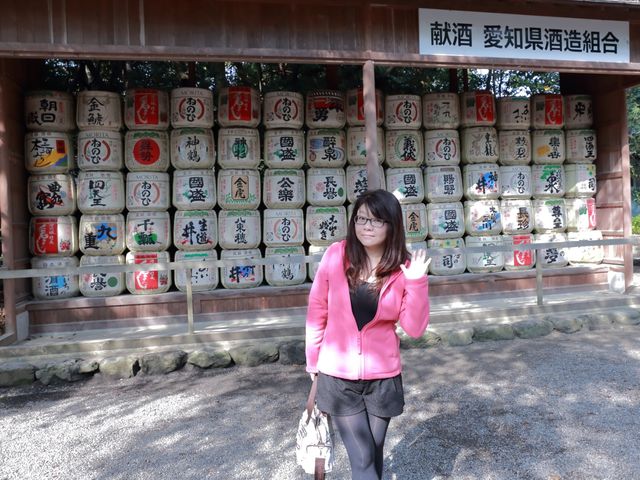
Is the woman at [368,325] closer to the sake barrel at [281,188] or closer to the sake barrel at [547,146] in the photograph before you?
the sake barrel at [281,188]

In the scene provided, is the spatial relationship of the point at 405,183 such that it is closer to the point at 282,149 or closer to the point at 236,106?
the point at 282,149

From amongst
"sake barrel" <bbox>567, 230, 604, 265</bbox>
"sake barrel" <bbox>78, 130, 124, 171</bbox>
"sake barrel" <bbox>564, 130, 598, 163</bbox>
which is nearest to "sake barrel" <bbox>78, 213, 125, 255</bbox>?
"sake barrel" <bbox>78, 130, 124, 171</bbox>

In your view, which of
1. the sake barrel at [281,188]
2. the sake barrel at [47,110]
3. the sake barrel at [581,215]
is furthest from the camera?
the sake barrel at [581,215]

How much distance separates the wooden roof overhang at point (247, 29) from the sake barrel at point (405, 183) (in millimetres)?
1563

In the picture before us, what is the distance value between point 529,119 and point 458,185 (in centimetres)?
120

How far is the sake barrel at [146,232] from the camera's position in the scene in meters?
→ 5.27

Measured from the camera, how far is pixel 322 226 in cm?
563

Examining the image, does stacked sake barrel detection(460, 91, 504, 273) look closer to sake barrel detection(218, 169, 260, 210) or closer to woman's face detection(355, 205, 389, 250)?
sake barrel detection(218, 169, 260, 210)

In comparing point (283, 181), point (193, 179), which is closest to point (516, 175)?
point (283, 181)

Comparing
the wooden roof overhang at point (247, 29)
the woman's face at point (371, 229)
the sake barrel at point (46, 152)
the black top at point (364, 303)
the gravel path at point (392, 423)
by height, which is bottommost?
the gravel path at point (392, 423)

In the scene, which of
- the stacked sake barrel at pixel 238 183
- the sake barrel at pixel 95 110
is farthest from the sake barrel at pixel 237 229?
the sake barrel at pixel 95 110

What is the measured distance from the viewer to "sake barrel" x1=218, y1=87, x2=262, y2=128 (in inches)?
213

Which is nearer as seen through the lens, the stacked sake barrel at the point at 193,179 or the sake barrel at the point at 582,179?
the stacked sake barrel at the point at 193,179

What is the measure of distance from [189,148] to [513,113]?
3.73 meters
